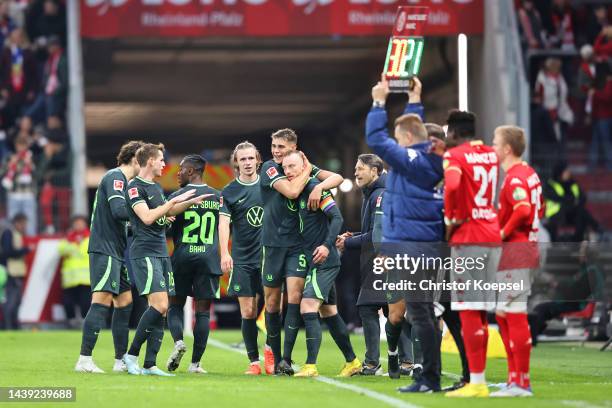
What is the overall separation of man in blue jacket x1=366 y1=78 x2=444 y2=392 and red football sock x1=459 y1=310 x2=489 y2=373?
0.33 metres

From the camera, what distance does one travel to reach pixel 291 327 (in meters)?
12.5

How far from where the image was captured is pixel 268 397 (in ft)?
33.1

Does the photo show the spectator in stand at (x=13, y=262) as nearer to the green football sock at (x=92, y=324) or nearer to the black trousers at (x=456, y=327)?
the green football sock at (x=92, y=324)

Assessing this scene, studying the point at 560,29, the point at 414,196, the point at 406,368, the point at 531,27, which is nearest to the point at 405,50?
the point at 414,196

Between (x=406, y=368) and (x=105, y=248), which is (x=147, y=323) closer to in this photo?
(x=105, y=248)

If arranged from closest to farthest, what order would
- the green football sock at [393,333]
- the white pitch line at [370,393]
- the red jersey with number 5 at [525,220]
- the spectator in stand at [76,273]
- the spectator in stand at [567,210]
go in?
the white pitch line at [370,393], the red jersey with number 5 at [525,220], the green football sock at [393,333], the spectator in stand at [76,273], the spectator in stand at [567,210]

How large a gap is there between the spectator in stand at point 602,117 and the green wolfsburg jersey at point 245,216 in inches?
647

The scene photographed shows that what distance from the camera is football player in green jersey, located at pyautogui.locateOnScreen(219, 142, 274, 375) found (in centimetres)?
1316

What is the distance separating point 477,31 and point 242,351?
1258 centimetres

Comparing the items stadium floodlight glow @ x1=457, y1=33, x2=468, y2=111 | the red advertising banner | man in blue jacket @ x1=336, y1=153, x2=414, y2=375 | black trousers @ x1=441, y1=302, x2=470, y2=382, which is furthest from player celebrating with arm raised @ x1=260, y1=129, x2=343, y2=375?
the red advertising banner

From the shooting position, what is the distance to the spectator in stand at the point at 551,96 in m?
28.0

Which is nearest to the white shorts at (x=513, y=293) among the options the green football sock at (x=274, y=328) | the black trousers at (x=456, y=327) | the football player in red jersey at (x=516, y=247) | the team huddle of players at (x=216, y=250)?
the football player in red jersey at (x=516, y=247)

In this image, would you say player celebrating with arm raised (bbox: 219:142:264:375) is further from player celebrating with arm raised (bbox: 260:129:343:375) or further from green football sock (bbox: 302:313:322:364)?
green football sock (bbox: 302:313:322:364)

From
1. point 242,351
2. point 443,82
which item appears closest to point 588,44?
point 443,82
